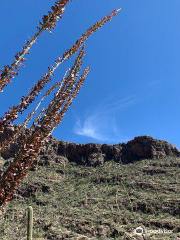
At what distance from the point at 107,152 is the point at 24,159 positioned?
4267 cm

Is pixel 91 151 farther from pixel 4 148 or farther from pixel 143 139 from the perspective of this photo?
pixel 4 148

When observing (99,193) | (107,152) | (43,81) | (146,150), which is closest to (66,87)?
(43,81)

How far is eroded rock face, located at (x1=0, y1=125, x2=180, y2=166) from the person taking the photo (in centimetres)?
4156

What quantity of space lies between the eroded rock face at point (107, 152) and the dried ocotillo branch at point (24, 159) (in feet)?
124

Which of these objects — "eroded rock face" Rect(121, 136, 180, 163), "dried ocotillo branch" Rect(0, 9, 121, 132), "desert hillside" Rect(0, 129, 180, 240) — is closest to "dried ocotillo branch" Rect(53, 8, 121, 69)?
"dried ocotillo branch" Rect(0, 9, 121, 132)

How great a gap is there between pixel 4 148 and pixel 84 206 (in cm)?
2189

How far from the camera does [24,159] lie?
248 cm

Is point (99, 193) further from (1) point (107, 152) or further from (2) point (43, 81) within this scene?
(2) point (43, 81)

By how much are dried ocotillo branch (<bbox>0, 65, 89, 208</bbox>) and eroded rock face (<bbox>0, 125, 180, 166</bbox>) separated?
37675 millimetres

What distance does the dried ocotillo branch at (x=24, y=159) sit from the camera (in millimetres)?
2387

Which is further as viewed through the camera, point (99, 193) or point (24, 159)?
point (99, 193)

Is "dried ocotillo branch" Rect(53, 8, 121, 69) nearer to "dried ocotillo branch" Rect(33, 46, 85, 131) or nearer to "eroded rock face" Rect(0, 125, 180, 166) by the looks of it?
"dried ocotillo branch" Rect(33, 46, 85, 131)

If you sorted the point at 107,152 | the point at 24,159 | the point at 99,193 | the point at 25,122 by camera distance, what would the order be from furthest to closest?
the point at 107,152 → the point at 99,193 → the point at 25,122 → the point at 24,159

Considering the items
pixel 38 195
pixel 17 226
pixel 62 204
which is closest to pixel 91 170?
pixel 38 195
